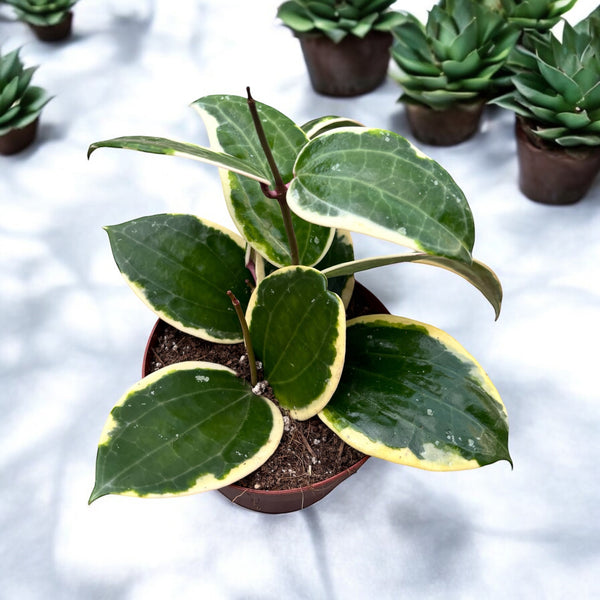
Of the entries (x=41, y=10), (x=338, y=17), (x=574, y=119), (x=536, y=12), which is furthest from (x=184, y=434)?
(x=41, y=10)

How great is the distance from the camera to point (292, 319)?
2.23 ft

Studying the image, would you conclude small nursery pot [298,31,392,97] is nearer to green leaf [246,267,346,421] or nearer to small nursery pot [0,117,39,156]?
small nursery pot [0,117,39,156]

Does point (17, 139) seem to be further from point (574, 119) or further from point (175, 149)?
point (574, 119)

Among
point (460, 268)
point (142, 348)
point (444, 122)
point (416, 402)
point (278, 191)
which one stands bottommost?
point (142, 348)

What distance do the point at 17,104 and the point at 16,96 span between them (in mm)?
17

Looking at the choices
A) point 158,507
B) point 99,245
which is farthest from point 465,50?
point 158,507

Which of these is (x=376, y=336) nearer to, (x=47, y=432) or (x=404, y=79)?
(x=47, y=432)

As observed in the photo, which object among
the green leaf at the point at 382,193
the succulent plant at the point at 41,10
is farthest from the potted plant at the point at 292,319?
the succulent plant at the point at 41,10

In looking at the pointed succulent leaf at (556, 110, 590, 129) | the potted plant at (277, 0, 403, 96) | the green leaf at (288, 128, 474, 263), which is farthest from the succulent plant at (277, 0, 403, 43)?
the green leaf at (288, 128, 474, 263)

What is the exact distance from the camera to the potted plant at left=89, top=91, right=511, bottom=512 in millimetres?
570

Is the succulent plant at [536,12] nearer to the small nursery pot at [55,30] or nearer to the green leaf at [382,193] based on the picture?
the green leaf at [382,193]

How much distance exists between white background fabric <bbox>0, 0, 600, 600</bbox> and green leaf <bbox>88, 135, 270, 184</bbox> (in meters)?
0.57

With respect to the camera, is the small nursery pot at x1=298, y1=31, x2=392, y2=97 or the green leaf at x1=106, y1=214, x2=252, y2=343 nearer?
the green leaf at x1=106, y1=214, x2=252, y2=343

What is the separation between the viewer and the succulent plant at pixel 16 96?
130 cm
